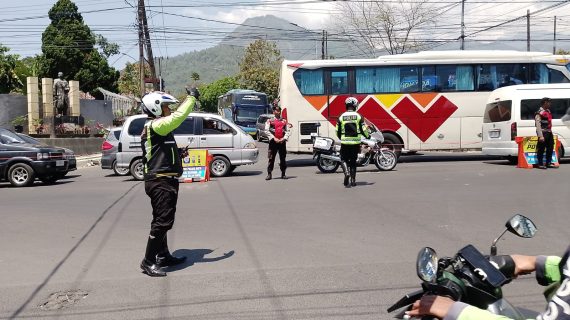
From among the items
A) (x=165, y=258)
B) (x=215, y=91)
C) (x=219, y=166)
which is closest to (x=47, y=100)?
(x=219, y=166)

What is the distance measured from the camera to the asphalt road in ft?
17.5

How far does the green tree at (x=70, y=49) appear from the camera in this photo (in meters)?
50.2

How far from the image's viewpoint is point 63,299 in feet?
18.1

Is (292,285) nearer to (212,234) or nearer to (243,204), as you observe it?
(212,234)

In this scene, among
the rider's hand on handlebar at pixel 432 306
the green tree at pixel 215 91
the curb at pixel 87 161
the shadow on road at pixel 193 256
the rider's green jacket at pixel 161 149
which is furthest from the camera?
the green tree at pixel 215 91

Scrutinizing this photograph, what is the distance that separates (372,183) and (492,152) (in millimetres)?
6007

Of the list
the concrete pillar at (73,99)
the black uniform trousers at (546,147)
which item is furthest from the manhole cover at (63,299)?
the concrete pillar at (73,99)

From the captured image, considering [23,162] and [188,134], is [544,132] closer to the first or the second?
[188,134]

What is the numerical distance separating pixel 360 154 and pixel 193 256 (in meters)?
10.0

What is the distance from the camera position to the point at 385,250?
7.12m

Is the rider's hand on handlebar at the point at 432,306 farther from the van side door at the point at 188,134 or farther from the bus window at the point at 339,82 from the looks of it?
the bus window at the point at 339,82

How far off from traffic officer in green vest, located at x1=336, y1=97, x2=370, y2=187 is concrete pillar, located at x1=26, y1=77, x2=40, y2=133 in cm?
2233

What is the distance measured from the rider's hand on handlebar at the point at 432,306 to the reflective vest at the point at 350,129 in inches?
410

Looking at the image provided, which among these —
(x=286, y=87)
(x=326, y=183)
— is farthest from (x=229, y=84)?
(x=326, y=183)
